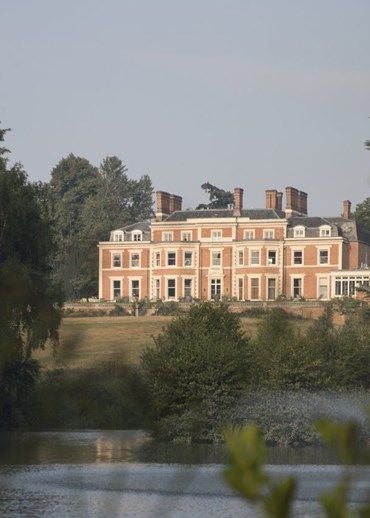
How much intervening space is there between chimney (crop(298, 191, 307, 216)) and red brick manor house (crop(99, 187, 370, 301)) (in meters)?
2.22

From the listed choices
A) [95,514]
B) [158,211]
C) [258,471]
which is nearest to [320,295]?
[158,211]

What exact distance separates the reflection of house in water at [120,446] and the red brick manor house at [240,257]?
5810cm

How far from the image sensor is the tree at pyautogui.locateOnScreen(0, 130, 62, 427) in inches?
1411

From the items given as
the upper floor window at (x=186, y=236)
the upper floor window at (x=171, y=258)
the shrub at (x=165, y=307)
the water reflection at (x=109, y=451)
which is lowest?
the water reflection at (x=109, y=451)

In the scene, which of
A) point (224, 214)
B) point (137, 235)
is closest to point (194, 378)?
point (224, 214)

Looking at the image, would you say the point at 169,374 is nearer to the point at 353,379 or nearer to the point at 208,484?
the point at 353,379

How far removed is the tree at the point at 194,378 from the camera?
34625 millimetres

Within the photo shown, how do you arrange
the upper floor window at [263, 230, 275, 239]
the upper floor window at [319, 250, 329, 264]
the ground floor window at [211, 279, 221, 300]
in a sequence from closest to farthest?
the upper floor window at [319, 250, 329, 264] → the upper floor window at [263, 230, 275, 239] → the ground floor window at [211, 279, 221, 300]

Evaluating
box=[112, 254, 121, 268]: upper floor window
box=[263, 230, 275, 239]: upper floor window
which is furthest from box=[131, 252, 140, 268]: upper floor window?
box=[263, 230, 275, 239]: upper floor window

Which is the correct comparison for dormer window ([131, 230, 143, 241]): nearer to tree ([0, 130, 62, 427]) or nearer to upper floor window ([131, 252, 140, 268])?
upper floor window ([131, 252, 140, 268])

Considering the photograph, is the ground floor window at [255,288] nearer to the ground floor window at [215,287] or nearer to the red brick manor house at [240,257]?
the red brick manor house at [240,257]

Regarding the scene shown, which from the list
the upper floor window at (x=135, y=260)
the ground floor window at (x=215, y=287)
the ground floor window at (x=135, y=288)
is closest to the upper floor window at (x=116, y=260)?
the upper floor window at (x=135, y=260)

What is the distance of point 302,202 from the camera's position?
10506 centimetres

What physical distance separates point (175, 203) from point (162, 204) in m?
2.14
